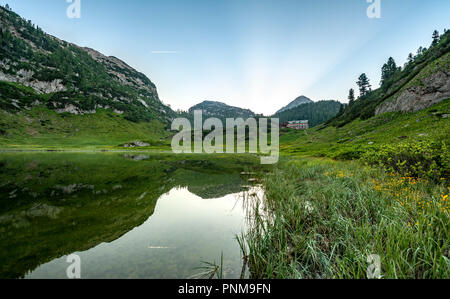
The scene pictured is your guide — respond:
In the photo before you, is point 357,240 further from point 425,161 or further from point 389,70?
point 389,70

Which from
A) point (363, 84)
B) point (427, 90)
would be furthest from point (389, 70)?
point (427, 90)

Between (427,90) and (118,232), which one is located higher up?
(427,90)

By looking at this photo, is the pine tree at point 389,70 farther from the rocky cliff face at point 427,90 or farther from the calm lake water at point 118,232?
the calm lake water at point 118,232

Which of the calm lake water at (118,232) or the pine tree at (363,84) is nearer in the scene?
the calm lake water at (118,232)

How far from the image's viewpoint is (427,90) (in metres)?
55.8

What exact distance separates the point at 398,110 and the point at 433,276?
8034 centimetres

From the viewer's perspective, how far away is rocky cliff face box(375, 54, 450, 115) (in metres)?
52.9

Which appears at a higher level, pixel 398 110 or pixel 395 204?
pixel 398 110

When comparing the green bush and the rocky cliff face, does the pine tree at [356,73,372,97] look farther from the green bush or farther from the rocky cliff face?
the green bush

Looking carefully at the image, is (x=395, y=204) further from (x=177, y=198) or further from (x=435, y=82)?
(x=435, y=82)

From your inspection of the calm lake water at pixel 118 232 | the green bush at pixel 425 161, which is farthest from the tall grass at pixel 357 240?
the green bush at pixel 425 161

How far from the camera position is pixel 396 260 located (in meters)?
4.15

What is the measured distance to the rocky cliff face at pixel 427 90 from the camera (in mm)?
52853
